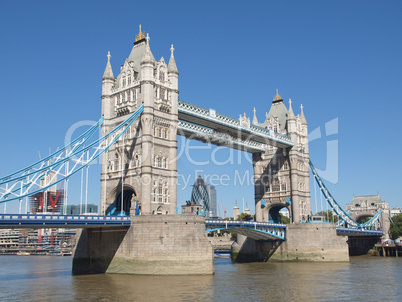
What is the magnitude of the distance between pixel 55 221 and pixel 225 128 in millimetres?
28291

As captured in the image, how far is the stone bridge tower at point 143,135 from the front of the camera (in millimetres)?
44594

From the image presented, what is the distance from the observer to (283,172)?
6738 cm

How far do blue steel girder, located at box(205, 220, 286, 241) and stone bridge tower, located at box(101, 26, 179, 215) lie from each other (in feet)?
16.6

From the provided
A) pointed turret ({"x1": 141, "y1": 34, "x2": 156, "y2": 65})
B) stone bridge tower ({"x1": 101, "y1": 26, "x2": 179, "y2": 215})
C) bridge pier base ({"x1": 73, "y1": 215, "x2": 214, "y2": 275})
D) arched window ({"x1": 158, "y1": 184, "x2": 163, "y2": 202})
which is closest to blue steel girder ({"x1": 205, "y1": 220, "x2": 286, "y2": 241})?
stone bridge tower ({"x1": 101, "y1": 26, "x2": 179, "y2": 215})

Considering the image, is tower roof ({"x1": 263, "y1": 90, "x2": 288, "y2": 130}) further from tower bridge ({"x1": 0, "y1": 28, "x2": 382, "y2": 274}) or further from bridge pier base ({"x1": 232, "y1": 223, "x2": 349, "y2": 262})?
bridge pier base ({"x1": 232, "y1": 223, "x2": 349, "y2": 262})

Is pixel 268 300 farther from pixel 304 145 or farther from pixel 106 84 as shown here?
pixel 304 145

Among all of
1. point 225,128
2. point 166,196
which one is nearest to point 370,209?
point 225,128

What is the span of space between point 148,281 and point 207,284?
15.5 ft

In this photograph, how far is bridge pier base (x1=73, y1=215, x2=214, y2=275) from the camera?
37.9 meters

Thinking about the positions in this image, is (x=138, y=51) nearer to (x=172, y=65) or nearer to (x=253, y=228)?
(x=172, y=65)

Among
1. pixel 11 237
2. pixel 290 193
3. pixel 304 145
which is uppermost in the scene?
pixel 304 145

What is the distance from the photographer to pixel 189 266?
3791 centimetres

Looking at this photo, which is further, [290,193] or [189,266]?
[290,193]

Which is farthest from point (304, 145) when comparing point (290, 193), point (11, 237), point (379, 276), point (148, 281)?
point (11, 237)
